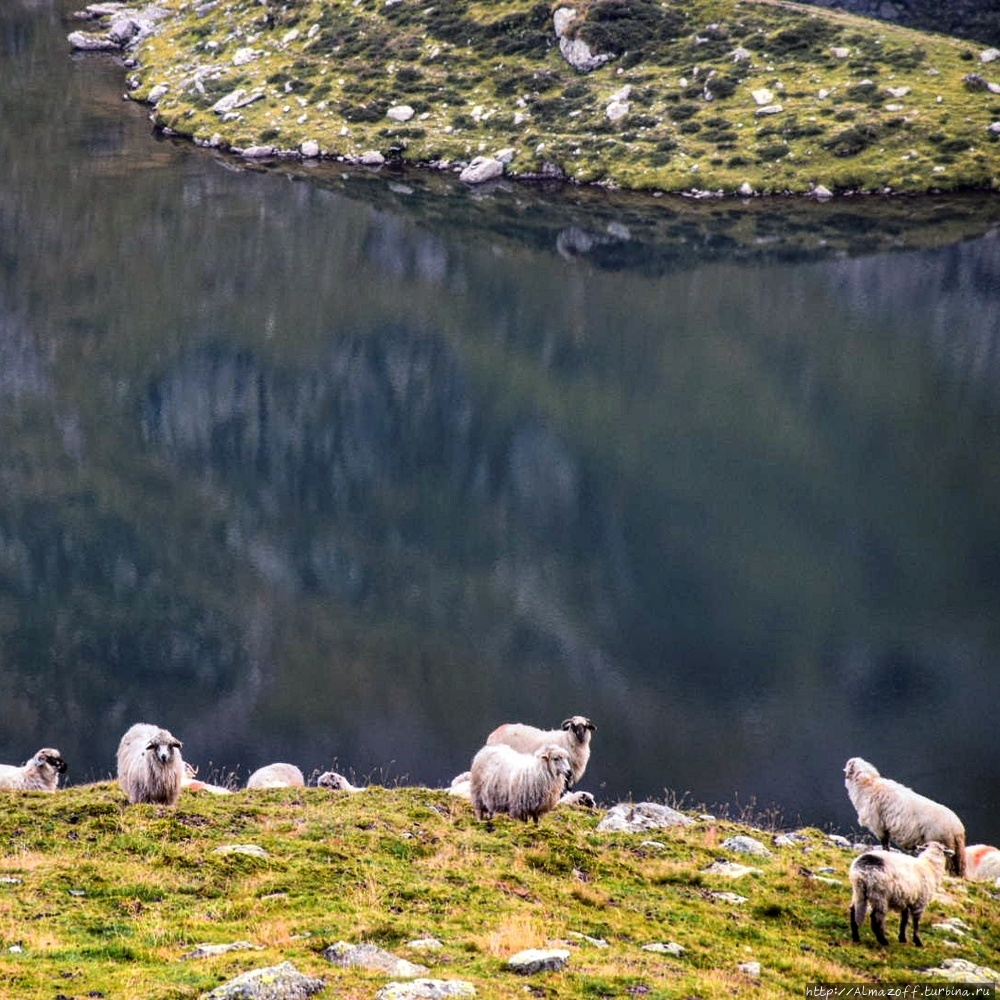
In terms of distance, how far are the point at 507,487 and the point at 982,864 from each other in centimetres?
3915

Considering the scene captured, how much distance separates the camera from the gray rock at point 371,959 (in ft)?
47.1

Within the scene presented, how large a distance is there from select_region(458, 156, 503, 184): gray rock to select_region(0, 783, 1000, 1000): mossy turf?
109853 mm

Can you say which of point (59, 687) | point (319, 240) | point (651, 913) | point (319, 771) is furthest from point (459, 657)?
point (319, 240)

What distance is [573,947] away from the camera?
1571 centimetres

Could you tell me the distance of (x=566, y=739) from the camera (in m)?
24.5

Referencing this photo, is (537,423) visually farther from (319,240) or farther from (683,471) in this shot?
(319,240)

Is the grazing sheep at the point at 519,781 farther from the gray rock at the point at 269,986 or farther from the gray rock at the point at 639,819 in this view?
the gray rock at the point at 269,986

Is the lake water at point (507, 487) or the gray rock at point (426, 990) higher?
the gray rock at point (426, 990)

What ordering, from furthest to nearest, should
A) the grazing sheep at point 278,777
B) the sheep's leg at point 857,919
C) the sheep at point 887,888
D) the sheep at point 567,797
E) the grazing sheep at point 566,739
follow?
the grazing sheep at point 278,777 → the sheep at point 567,797 → the grazing sheep at point 566,739 → the sheep's leg at point 857,919 → the sheep at point 887,888

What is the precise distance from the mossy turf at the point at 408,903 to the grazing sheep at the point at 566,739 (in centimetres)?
128

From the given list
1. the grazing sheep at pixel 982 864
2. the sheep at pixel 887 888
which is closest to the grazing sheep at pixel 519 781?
the sheep at pixel 887 888

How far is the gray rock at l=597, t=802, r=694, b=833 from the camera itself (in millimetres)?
23922

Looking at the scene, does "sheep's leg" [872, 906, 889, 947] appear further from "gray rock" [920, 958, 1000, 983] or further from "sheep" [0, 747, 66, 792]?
"sheep" [0, 747, 66, 792]

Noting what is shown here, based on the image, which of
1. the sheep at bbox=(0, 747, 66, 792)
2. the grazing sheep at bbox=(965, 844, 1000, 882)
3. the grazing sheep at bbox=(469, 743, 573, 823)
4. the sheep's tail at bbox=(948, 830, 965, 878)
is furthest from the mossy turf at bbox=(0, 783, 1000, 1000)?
the grazing sheep at bbox=(965, 844, 1000, 882)
